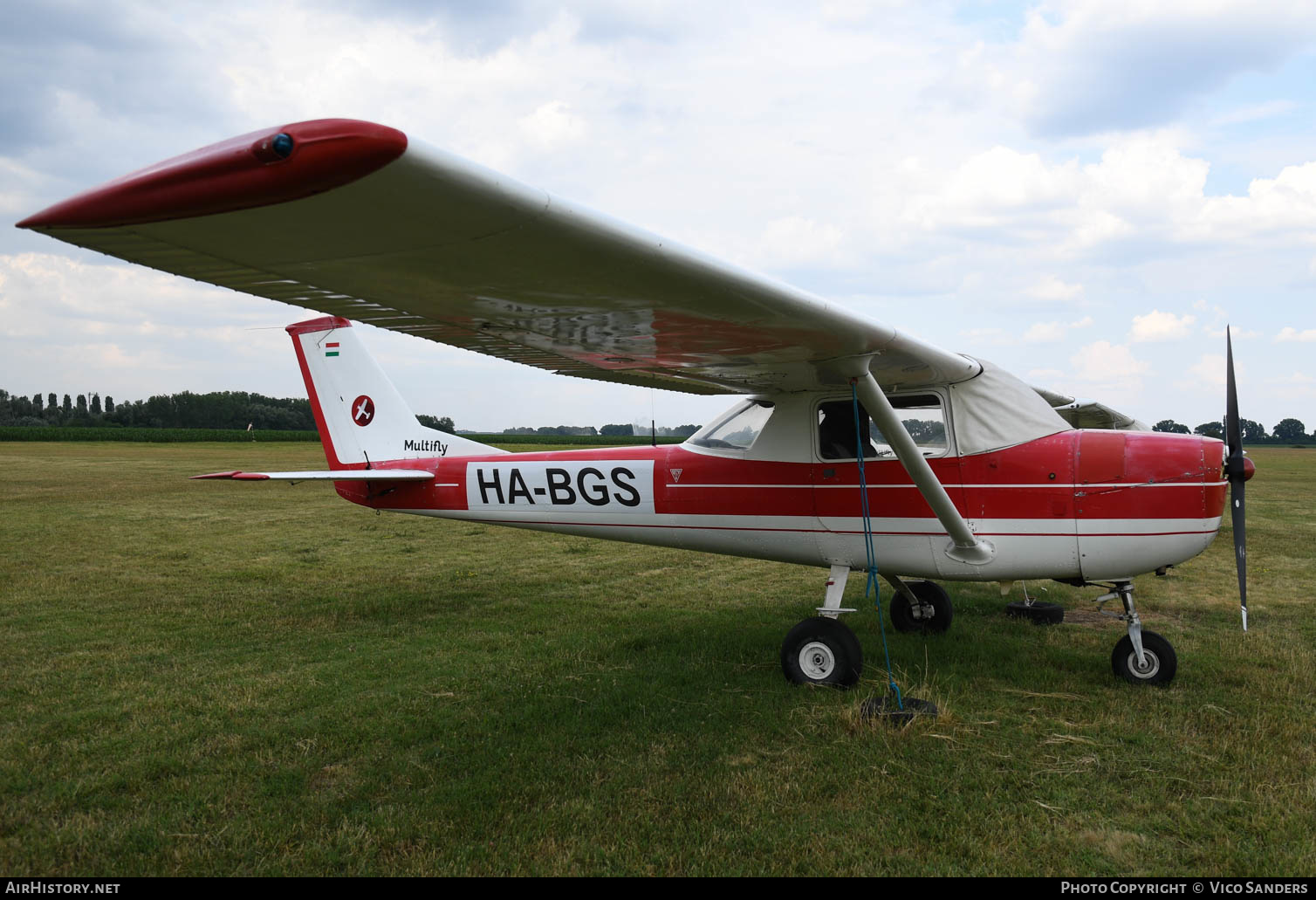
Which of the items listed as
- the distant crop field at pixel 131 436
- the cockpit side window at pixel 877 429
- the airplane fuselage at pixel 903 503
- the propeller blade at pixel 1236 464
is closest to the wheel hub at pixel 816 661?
the airplane fuselage at pixel 903 503

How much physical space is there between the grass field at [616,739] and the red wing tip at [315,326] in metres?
2.91

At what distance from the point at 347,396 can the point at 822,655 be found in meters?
5.78

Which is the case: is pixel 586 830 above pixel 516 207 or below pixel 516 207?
below

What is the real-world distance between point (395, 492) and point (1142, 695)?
21.1 feet

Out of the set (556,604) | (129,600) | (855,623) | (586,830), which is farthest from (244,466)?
(586,830)

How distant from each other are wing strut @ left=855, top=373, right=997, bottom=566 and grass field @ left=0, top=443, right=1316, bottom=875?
0.89 meters

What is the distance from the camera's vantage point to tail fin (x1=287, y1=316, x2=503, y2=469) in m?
8.02

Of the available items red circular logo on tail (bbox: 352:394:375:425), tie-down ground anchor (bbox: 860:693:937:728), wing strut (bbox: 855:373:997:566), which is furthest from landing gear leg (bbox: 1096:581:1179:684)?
red circular logo on tail (bbox: 352:394:375:425)

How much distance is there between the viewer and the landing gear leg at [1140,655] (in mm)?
4984

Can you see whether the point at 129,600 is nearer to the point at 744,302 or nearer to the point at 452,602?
the point at 452,602

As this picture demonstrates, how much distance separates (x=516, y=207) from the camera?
2.38 m

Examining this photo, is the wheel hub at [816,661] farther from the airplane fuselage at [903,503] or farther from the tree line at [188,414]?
the tree line at [188,414]

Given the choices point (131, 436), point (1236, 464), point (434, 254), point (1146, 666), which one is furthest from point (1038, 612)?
point (131, 436)

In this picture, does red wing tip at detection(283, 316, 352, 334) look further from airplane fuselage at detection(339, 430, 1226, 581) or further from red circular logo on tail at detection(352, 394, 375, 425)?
airplane fuselage at detection(339, 430, 1226, 581)
